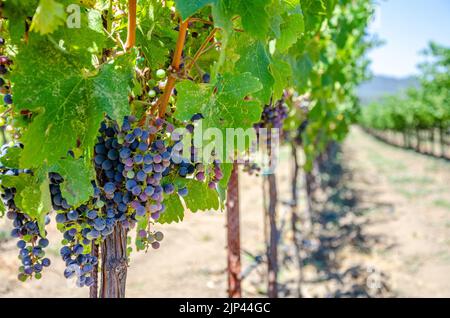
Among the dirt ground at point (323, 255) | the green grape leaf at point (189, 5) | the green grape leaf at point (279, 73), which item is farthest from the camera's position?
the dirt ground at point (323, 255)

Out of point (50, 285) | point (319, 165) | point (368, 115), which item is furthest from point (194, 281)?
point (368, 115)

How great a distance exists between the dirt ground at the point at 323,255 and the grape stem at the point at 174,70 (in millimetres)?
2521

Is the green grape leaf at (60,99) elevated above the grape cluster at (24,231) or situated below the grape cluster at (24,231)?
above

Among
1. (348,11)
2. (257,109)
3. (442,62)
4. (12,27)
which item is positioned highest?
(442,62)

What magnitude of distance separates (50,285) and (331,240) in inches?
206

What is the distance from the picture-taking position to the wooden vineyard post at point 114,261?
159 cm

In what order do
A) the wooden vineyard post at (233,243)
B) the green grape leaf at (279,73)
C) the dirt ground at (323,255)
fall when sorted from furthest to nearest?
the dirt ground at (323,255) < the wooden vineyard post at (233,243) < the green grape leaf at (279,73)

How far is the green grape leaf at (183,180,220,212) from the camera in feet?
5.02

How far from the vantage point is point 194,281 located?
18.7 ft

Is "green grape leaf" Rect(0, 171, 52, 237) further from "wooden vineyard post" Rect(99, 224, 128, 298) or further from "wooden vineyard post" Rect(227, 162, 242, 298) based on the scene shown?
"wooden vineyard post" Rect(227, 162, 242, 298)

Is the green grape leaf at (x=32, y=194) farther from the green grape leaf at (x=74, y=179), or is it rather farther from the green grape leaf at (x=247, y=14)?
the green grape leaf at (x=247, y=14)

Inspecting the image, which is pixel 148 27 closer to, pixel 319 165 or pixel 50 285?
pixel 50 285

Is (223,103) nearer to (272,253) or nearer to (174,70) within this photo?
(174,70)

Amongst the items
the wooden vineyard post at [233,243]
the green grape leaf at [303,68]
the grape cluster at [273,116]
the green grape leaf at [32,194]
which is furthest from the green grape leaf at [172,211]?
the wooden vineyard post at [233,243]
